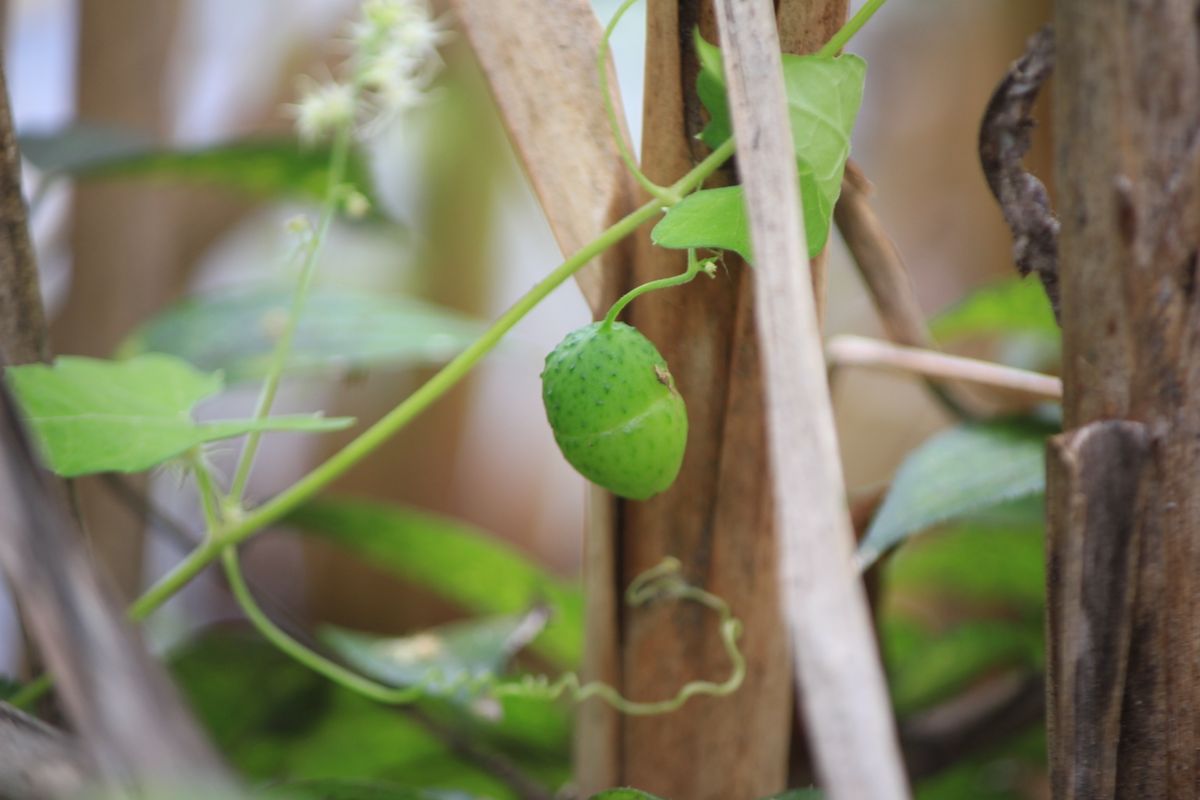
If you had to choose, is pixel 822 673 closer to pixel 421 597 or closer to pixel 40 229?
pixel 421 597

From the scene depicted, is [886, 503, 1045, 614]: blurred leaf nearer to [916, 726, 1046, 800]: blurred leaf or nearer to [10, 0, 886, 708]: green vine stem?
[916, 726, 1046, 800]: blurred leaf

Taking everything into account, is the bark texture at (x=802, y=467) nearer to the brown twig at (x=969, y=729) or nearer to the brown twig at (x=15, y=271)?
the brown twig at (x=15, y=271)

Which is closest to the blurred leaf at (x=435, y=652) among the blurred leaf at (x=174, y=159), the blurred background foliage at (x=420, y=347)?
the blurred background foliage at (x=420, y=347)

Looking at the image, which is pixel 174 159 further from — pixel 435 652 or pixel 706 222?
pixel 706 222

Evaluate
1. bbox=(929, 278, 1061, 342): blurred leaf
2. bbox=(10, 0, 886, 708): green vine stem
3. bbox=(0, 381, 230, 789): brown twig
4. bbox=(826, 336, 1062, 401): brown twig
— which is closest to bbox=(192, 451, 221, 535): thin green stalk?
bbox=(10, 0, 886, 708): green vine stem

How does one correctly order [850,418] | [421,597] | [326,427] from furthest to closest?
[850,418] → [421,597] → [326,427]

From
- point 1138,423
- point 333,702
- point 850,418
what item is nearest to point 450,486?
point 850,418
